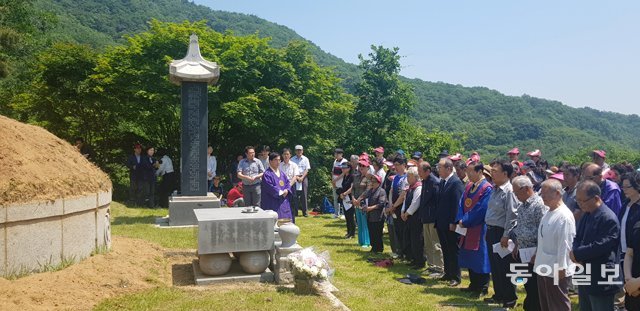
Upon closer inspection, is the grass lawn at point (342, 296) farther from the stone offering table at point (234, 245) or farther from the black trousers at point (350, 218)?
the black trousers at point (350, 218)

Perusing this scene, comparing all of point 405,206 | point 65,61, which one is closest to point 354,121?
point 65,61

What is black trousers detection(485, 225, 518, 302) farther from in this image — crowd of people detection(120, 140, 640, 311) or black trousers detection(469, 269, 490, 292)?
black trousers detection(469, 269, 490, 292)

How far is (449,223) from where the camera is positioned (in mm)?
7727

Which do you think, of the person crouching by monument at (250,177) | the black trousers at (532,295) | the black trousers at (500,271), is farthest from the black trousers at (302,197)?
the black trousers at (532,295)

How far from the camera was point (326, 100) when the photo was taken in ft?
74.0

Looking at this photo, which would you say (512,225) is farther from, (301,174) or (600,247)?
(301,174)

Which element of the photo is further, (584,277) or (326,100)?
(326,100)

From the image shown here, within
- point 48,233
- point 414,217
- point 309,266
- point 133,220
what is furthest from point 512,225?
point 133,220

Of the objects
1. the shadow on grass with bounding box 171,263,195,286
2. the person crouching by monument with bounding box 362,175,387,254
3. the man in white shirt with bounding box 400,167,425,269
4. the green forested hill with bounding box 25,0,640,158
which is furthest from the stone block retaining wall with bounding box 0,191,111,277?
the green forested hill with bounding box 25,0,640,158

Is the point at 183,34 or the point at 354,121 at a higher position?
the point at 183,34

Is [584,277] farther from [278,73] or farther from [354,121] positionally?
[354,121]

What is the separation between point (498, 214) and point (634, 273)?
6.74ft

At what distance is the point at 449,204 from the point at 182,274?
4356mm

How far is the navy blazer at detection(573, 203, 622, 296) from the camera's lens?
4.56 m
